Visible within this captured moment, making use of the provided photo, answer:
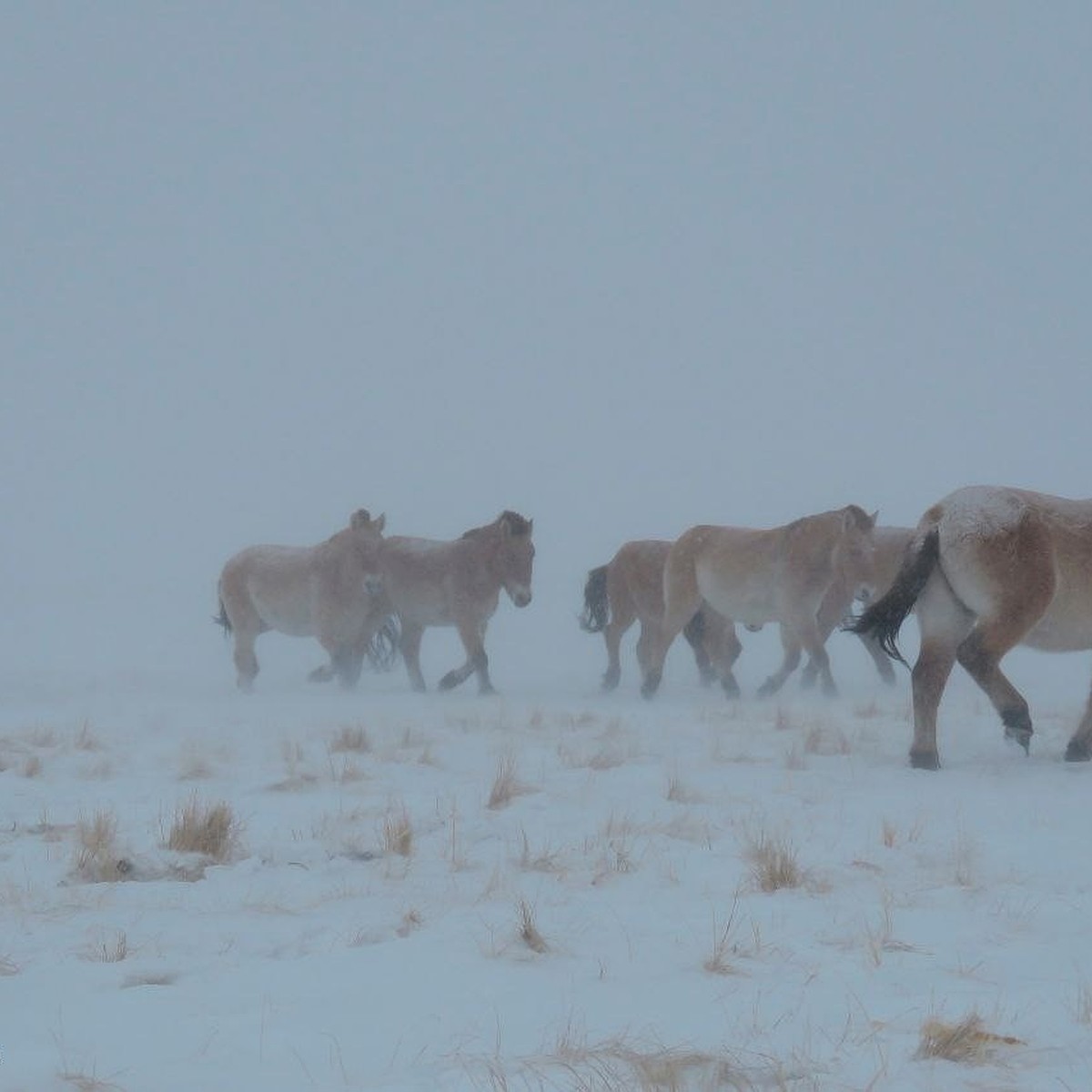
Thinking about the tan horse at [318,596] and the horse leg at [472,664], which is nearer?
the horse leg at [472,664]

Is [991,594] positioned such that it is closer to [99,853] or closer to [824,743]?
[824,743]

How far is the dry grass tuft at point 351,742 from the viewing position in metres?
8.07

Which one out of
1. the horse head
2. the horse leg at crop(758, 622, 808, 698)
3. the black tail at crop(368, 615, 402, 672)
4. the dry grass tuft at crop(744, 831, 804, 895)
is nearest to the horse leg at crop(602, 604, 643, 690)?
the horse head

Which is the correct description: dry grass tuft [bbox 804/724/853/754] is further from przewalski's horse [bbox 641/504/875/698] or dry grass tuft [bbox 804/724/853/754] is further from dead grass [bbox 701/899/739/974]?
przewalski's horse [bbox 641/504/875/698]

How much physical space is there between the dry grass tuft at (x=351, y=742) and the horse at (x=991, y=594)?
10.7 feet

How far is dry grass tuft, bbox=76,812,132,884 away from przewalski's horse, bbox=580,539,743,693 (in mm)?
10021

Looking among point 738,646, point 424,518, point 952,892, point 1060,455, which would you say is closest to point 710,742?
point 952,892

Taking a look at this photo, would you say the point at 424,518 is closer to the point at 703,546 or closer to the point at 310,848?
the point at 703,546

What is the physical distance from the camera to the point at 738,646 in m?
15.4

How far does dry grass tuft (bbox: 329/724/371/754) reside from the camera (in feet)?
26.5

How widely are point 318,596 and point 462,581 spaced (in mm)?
1855

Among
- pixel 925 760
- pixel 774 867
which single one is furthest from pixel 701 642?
pixel 774 867

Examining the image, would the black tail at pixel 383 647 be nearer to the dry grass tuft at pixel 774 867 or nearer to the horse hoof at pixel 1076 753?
the horse hoof at pixel 1076 753

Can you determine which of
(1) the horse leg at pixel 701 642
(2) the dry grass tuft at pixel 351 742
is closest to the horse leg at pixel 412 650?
(1) the horse leg at pixel 701 642
